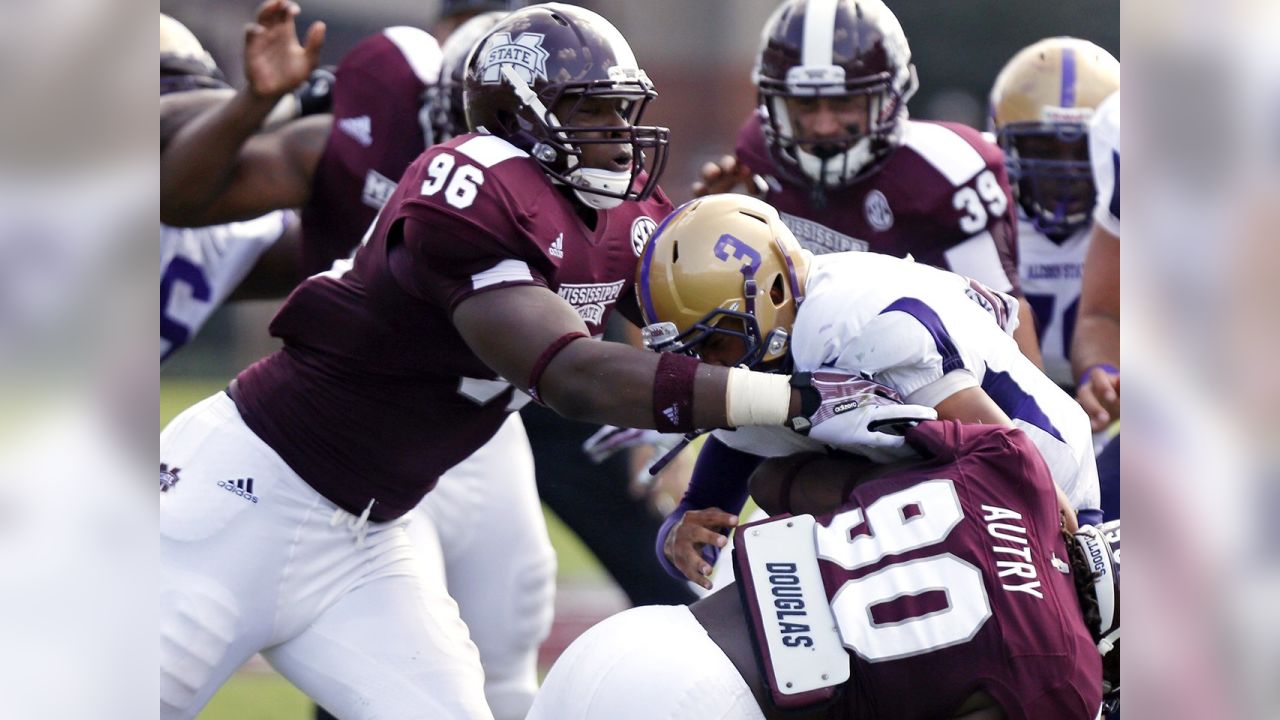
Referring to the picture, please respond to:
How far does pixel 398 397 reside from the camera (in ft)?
9.59

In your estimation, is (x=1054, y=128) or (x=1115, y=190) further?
(x=1054, y=128)

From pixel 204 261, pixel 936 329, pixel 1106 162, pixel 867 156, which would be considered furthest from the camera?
pixel 204 261

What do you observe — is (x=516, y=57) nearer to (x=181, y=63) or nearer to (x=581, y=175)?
(x=581, y=175)

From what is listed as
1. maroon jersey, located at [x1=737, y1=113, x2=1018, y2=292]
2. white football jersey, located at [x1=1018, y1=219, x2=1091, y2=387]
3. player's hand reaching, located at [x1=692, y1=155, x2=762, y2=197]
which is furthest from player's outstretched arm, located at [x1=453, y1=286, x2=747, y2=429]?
white football jersey, located at [x1=1018, y1=219, x2=1091, y2=387]

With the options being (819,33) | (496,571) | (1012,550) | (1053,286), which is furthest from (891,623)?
(1053,286)

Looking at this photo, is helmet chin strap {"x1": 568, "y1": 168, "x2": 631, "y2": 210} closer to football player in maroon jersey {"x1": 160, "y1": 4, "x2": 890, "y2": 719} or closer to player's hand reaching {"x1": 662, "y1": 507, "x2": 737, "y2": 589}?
football player in maroon jersey {"x1": 160, "y1": 4, "x2": 890, "y2": 719}

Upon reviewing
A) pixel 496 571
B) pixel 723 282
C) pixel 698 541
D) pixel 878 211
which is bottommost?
pixel 496 571

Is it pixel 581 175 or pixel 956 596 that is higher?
pixel 581 175

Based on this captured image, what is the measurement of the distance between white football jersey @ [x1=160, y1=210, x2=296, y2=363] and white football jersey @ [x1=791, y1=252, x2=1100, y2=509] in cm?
244

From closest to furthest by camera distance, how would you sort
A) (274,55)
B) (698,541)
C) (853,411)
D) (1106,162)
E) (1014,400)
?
1. (853,411)
2. (1014,400)
3. (698,541)
4. (274,55)
5. (1106,162)

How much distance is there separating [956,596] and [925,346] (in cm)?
41
